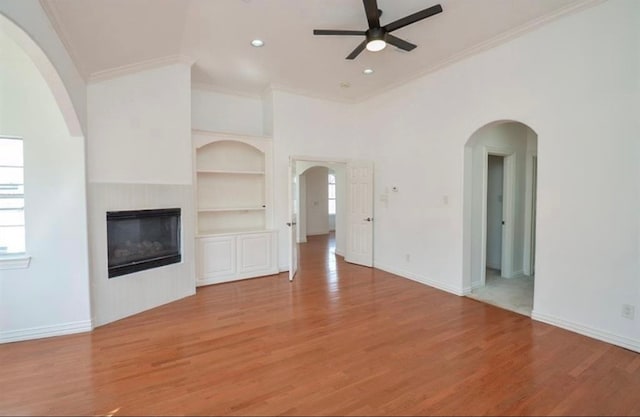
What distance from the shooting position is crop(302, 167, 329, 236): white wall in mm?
10469

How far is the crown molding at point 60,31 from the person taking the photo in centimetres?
248

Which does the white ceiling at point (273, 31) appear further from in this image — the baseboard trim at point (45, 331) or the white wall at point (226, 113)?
the baseboard trim at point (45, 331)

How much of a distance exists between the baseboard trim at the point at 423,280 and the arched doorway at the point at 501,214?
17 centimetres

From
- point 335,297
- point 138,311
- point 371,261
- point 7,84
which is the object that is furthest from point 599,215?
point 7,84

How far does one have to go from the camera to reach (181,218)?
170 inches

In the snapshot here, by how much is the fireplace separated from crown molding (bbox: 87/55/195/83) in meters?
1.60

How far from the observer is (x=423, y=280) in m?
4.94

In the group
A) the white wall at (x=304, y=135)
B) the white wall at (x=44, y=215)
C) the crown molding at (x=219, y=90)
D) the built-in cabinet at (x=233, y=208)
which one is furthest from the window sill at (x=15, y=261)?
the crown molding at (x=219, y=90)


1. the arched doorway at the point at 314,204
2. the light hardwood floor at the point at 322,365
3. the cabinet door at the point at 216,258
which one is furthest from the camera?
the arched doorway at the point at 314,204

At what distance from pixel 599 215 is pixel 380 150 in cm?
343

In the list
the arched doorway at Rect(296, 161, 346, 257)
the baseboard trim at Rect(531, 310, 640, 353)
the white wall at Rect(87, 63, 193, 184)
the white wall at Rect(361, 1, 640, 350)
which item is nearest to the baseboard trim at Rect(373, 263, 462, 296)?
the white wall at Rect(361, 1, 640, 350)

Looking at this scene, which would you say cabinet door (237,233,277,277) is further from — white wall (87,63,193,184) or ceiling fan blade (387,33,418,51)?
ceiling fan blade (387,33,418,51)

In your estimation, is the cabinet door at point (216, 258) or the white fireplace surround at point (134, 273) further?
the cabinet door at point (216, 258)

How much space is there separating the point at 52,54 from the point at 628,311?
5.81m
